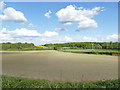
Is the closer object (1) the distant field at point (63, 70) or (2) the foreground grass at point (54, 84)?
(2) the foreground grass at point (54, 84)

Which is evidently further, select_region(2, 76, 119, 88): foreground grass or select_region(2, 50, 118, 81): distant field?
select_region(2, 50, 118, 81): distant field

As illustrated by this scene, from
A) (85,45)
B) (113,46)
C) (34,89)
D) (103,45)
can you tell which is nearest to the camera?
(34,89)

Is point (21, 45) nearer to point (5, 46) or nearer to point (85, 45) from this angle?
point (5, 46)

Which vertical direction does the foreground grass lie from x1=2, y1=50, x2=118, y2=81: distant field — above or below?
above

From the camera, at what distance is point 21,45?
105 feet

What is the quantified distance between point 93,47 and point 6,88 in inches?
1288

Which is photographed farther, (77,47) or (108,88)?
(77,47)

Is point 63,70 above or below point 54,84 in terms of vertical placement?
below

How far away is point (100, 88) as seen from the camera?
73.9 inches

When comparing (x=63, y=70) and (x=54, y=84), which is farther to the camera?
(x=63, y=70)

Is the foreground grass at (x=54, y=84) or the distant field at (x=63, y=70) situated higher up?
the foreground grass at (x=54, y=84)

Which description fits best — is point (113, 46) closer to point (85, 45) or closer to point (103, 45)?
point (103, 45)

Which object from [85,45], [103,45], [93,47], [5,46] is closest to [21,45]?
[5,46]

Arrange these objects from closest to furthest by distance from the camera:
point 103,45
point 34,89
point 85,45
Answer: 1. point 34,89
2. point 103,45
3. point 85,45
